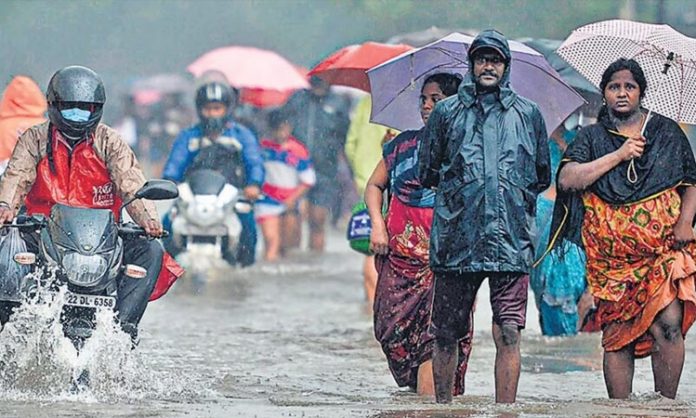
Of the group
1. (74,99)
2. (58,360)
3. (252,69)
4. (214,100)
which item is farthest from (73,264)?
(252,69)

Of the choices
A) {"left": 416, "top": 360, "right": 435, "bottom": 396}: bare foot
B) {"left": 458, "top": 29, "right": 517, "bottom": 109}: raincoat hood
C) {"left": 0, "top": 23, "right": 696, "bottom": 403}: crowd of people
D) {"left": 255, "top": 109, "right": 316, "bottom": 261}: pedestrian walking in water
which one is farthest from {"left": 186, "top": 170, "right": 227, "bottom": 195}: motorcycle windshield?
{"left": 458, "top": 29, "right": 517, "bottom": 109}: raincoat hood

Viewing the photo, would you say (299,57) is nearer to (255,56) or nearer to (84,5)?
(84,5)

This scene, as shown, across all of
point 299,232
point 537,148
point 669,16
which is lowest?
point 299,232

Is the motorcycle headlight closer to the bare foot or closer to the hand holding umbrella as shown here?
the bare foot

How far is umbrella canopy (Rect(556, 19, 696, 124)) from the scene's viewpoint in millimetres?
8617

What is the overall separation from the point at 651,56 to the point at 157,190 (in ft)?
8.68

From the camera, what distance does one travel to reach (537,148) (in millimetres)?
7660

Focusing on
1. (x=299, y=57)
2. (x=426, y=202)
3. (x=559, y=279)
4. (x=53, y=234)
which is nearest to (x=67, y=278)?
(x=53, y=234)

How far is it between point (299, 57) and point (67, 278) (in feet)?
111

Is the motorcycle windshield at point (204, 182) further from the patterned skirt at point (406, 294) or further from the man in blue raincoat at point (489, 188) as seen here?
the man in blue raincoat at point (489, 188)

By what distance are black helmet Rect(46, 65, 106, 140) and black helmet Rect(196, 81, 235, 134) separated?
6.53m

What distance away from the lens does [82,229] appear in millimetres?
8016

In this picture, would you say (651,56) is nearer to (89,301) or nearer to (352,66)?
(352,66)

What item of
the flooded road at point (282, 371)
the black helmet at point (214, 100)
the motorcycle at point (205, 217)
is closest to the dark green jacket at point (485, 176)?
the flooded road at point (282, 371)
